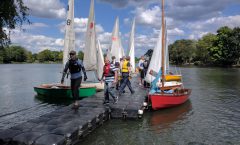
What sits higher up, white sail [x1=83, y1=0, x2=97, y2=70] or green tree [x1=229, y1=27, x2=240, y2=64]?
green tree [x1=229, y1=27, x2=240, y2=64]

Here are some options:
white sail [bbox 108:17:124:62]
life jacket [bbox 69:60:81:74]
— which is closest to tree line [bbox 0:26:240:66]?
white sail [bbox 108:17:124:62]

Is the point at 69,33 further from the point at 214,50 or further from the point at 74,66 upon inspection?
the point at 214,50

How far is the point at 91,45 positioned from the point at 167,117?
33.5ft

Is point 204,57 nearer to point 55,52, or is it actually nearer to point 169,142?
point 169,142

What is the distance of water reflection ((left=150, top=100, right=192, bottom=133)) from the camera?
1175 centimetres

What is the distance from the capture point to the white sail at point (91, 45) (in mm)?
21078

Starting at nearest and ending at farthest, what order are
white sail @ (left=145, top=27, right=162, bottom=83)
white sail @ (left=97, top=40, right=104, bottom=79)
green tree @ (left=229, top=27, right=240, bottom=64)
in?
white sail @ (left=145, top=27, right=162, bottom=83), white sail @ (left=97, top=40, right=104, bottom=79), green tree @ (left=229, top=27, right=240, bottom=64)

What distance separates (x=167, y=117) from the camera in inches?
531

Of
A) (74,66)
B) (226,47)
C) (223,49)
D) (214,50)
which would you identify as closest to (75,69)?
(74,66)

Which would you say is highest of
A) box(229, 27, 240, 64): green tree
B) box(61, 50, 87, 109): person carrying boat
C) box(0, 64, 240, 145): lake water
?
box(229, 27, 240, 64): green tree

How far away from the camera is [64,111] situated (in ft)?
36.1

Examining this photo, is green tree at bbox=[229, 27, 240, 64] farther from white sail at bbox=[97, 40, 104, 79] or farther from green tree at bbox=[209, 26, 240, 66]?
white sail at bbox=[97, 40, 104, 79]

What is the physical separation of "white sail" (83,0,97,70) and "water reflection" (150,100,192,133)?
8.38 m

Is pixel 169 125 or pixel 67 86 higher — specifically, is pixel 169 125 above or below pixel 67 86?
below
